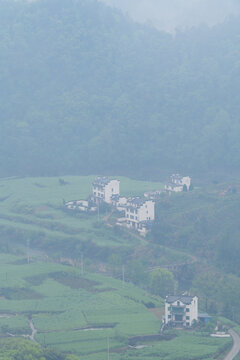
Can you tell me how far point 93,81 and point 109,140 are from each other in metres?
5.60

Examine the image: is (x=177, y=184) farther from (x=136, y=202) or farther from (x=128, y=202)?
(x=136, y=202)

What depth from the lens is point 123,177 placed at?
29078mm

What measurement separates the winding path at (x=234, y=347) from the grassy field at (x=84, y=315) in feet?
0.49

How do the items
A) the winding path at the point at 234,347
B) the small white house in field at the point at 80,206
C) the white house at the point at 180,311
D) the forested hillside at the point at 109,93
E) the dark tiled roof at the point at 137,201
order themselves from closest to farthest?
A: 1. the winding path at the point at 234,347
2. the white house at the point at 180,311
3. the dark tiled roof at the point at 137,201
4. the small white house in field at the point at 80,206
5. the forested hillside at the point at 109,93

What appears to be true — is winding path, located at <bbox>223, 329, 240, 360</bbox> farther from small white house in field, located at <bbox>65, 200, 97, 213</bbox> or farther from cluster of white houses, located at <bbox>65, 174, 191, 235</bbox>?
small white house in field, located at <bbox>65, 200, 97, 213</bbox>

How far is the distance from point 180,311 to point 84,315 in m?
1.79

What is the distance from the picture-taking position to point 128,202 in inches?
899

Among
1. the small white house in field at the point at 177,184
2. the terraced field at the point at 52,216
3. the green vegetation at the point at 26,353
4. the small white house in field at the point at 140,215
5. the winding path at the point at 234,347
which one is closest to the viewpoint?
the green vegetation at the point at 26,353

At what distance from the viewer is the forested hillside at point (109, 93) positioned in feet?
105

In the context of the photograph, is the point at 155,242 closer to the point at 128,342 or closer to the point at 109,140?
the point at 128,342

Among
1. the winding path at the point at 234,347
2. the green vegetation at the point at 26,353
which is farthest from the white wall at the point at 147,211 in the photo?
the green vegetation at the point at 26,353

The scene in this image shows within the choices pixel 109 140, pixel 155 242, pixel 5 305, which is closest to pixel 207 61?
pixel 109 140

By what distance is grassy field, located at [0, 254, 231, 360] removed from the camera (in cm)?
1281

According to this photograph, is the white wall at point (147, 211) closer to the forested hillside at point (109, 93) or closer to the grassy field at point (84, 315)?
the grassy field at point (84, 315)
